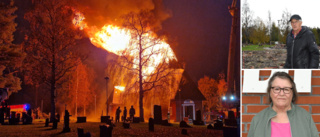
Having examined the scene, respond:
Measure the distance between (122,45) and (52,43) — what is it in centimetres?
137

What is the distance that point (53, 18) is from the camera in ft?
19.8

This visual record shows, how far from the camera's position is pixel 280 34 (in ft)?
12.9

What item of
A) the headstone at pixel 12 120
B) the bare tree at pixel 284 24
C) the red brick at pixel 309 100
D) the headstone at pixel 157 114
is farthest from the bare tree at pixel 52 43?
the red brick at pixel 309 100

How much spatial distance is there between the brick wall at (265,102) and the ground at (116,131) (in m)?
2.46

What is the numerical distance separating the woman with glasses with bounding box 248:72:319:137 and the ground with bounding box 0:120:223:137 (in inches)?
129

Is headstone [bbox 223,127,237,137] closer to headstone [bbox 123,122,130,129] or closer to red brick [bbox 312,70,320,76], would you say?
headstone [bbox 123,122,130,129]

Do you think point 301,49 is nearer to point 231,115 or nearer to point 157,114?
point 231,115

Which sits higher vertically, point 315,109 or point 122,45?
point 122,45

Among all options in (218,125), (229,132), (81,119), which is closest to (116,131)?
(81,119)

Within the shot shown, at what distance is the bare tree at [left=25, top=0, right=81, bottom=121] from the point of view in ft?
19.3

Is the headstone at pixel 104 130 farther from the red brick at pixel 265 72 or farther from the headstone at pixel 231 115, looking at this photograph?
the red brick at pixel 265 72

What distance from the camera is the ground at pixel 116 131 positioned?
223 inches

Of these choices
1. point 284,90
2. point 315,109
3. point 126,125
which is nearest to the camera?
point 284,90

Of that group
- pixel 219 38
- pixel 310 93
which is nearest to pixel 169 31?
pixel 219 38
